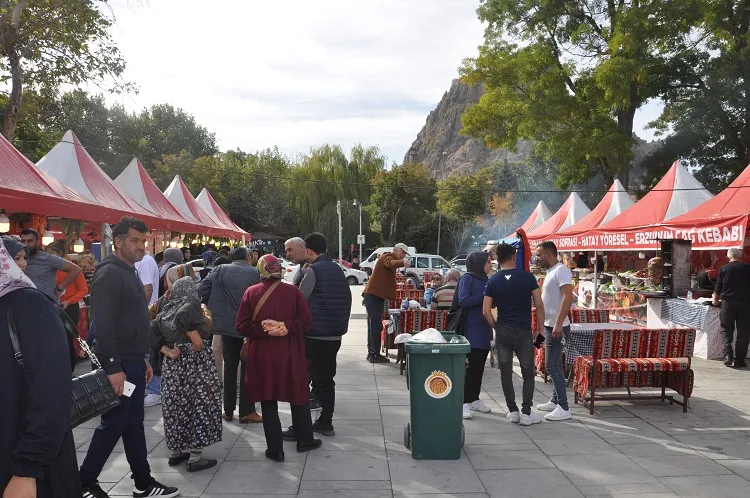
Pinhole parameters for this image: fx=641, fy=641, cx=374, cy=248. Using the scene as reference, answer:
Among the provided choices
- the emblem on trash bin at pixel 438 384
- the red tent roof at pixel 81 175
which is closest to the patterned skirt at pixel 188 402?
the emblem on trash bin at pixel 438 384

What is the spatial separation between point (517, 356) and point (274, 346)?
246cm

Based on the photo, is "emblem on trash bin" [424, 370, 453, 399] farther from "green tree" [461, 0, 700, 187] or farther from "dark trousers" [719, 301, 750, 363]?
"green tree" [461, 0, 700, 187]

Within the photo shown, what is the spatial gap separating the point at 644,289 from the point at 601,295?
7.53ft

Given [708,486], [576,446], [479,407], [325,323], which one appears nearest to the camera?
[708,486]

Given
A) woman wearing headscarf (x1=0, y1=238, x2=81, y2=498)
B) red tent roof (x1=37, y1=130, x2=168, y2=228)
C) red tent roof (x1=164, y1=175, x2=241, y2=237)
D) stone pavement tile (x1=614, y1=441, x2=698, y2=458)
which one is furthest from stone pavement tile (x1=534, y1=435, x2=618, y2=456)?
red tent roof (x1=164, y1=175, x2=241, y2=237)

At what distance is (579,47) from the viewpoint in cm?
2725

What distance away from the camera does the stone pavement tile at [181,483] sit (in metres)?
4.43

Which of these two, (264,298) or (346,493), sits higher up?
(264,298)

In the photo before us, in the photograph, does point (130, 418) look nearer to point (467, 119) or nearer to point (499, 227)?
point (467, 119)

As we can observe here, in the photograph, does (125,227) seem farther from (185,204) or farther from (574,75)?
(574,75)

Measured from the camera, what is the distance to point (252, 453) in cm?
535

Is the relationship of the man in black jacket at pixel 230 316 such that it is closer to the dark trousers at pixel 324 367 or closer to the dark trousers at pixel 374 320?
the dark trousers at pixel 324 367

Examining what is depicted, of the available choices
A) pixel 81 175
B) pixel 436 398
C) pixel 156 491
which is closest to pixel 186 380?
pixel 156 491

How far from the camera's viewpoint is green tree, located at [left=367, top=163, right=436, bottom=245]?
5041 cm
